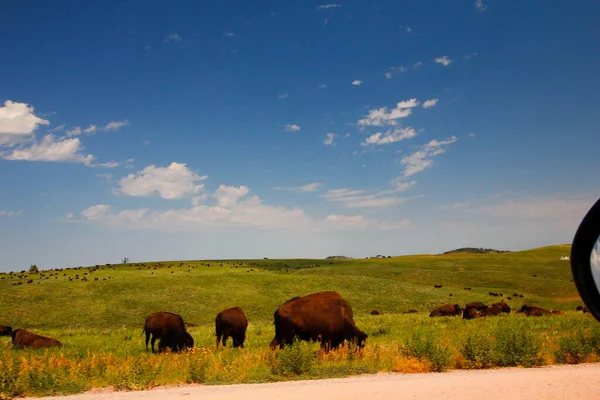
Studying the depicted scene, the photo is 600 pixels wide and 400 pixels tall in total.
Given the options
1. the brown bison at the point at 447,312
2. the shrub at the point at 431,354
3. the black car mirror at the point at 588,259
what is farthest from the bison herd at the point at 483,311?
the black car mirror at the point at 588,259

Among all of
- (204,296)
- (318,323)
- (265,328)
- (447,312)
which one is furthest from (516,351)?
(204,296)

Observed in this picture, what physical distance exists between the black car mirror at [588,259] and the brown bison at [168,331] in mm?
21698

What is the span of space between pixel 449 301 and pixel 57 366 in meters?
47.7

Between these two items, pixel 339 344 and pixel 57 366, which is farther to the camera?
pixel 339 344

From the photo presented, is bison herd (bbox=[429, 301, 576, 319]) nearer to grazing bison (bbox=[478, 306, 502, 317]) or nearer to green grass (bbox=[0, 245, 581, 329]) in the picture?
grazing bison (bbox=[478, 306, 502, 317])

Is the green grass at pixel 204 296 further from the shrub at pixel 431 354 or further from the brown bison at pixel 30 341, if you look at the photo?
the shrub at pixel 431 354

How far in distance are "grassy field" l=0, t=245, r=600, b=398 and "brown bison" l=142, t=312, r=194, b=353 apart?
4.00 feet

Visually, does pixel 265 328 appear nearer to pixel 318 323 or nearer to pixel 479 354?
pixel 318 323

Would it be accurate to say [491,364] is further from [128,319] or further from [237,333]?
[128,319]

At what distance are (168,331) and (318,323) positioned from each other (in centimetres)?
943

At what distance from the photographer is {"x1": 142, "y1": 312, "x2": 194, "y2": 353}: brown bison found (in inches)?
907

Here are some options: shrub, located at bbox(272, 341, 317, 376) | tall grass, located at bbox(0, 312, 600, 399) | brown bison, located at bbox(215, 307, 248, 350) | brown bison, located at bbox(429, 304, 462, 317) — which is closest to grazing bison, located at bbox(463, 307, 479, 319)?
brown bison, located at bbox(429, 304, 462, 317)

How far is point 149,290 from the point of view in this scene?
53.7 m

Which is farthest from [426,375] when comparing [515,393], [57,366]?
[57,366]
